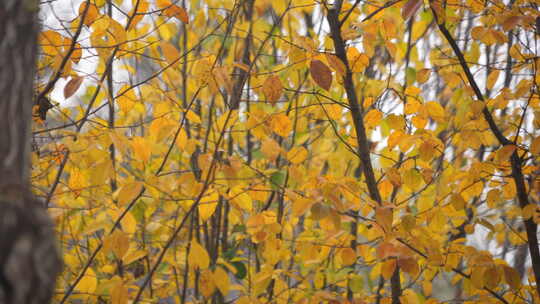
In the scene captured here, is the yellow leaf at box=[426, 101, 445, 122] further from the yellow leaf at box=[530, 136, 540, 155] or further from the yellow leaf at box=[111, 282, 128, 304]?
the yellow leaf at box=[111, 282, 128, 304]

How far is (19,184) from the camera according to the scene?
0.72 metres

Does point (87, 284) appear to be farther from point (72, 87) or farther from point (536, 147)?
point (536, 147)

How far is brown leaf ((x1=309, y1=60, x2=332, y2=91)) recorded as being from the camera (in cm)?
153

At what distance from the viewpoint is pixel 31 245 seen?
69 cm

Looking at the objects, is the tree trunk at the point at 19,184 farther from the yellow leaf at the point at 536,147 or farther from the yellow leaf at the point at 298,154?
the yellow leaf at the point at 536,147

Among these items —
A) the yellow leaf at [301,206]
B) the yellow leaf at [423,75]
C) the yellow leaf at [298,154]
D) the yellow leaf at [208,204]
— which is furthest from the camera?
the yellow leaf at [298,154]

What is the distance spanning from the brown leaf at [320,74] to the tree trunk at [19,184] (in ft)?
2.90

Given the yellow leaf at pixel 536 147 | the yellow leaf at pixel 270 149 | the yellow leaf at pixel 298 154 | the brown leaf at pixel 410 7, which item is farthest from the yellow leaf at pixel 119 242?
the yellow leaf at pixel 536 147

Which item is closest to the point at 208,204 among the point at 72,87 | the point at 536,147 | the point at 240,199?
the point at 240,199

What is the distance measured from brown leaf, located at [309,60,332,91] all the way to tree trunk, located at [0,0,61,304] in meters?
0.88

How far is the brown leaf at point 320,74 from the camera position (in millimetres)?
1530

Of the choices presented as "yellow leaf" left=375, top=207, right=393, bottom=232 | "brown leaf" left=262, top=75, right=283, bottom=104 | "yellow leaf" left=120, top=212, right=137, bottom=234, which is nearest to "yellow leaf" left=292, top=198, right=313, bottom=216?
"yellow leaf" left=375, top=207, right=393, bottom=232

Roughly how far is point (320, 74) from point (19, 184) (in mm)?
1008

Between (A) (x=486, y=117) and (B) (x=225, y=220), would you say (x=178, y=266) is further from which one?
(A) (x=486, y=117)
